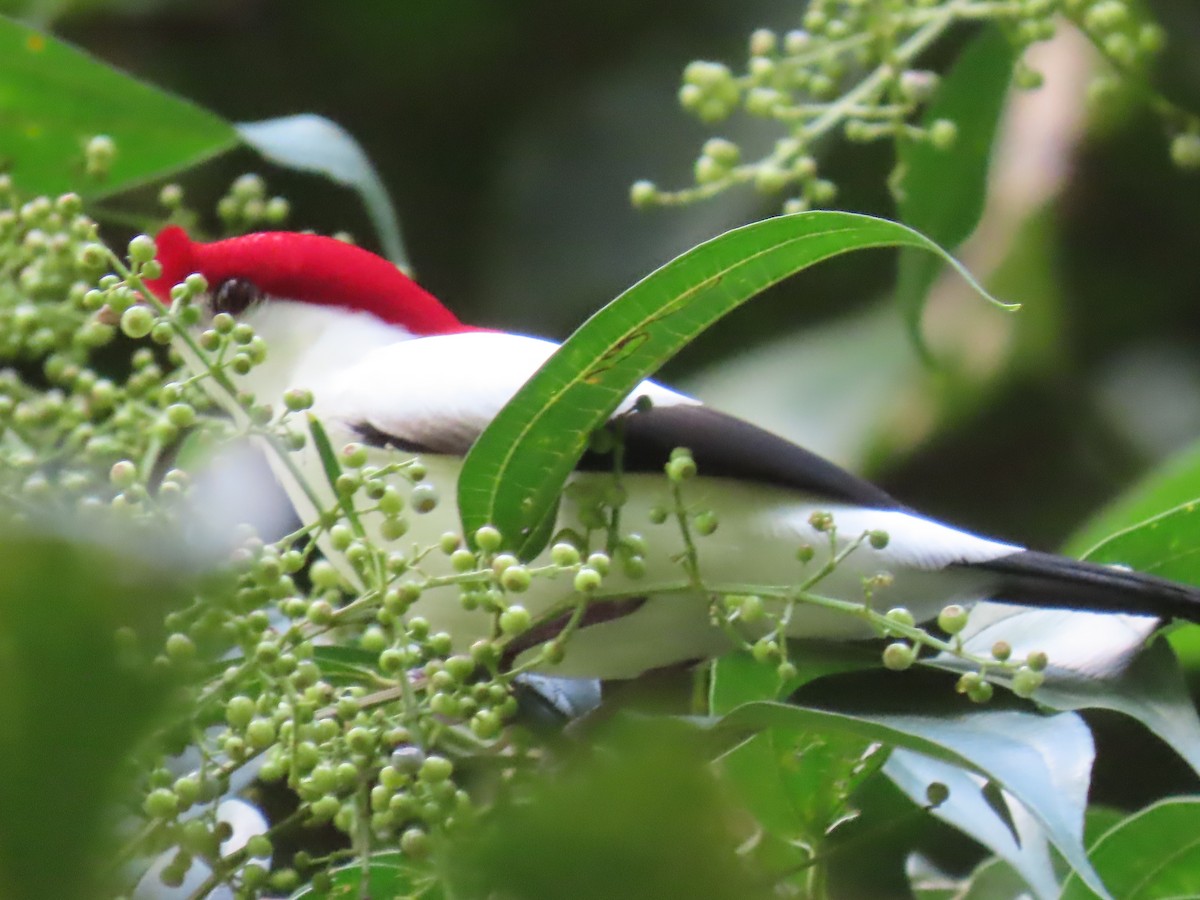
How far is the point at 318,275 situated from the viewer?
122 centimetres

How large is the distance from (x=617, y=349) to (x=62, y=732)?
0.51m

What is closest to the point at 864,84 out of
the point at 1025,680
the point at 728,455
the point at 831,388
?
the point at 728,455

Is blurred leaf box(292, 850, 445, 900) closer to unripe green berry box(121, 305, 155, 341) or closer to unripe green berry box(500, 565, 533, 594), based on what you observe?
unripe green berry box(500, 565, 533, 594)

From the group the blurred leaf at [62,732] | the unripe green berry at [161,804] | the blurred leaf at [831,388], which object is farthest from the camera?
the blurred leaf at [831,388]

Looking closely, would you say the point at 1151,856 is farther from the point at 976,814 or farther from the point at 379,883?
the point at 379,883

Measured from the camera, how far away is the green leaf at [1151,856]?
3.04 ft

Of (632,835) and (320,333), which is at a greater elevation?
(632,835)

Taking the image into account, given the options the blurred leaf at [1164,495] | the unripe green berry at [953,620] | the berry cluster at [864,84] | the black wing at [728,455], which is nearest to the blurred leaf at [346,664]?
the black wing at [728,455]

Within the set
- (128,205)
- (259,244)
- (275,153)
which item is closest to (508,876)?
(259,244)

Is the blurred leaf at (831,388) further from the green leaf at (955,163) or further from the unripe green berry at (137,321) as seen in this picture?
the unripe green berry at (137,321)

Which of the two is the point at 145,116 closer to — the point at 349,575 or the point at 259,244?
the point at 259,244

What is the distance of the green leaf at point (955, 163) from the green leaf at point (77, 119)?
57cm

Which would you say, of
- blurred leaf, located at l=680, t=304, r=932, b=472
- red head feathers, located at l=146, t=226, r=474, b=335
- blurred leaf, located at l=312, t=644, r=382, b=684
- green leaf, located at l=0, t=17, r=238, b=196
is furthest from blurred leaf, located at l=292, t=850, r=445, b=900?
blurred leaf, located at l=680, t=304, r=932, b=472

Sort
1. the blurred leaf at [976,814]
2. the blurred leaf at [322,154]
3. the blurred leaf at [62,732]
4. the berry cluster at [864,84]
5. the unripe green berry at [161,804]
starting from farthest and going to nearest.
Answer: the blurred leaf at [322,154]
the berry cluster at [864,84]
the blurred leaf at [976,814]
the unripe green berry at [161,804]
the blurred leaf at [62,732]
